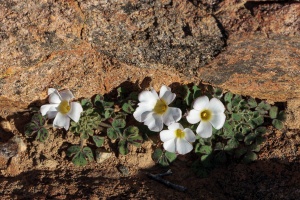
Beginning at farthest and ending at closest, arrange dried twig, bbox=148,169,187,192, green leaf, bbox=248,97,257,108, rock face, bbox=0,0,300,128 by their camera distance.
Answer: green leaf, bbox=248,97,257,108, dried twig, bbox=148,169,187,192, rock face, bbox=0,0,300,128

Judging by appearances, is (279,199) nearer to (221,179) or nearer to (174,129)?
(221,179)

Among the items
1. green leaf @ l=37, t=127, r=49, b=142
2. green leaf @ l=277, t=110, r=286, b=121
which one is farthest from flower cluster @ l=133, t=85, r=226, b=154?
green leaf @ l=37, t=127, r=49, b=142

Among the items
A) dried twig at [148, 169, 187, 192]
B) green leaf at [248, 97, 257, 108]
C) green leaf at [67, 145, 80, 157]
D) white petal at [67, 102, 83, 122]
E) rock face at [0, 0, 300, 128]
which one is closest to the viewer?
rock face at [0, 0, 300, 128]

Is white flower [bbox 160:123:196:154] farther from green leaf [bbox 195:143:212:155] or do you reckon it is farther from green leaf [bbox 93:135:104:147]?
green leaf [bbox 93:135:104:147]

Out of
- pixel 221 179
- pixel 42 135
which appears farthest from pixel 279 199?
pixel 42 135

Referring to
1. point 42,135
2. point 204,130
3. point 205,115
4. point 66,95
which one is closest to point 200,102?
point 205,115

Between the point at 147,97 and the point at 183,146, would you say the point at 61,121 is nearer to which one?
the point at 147,97
